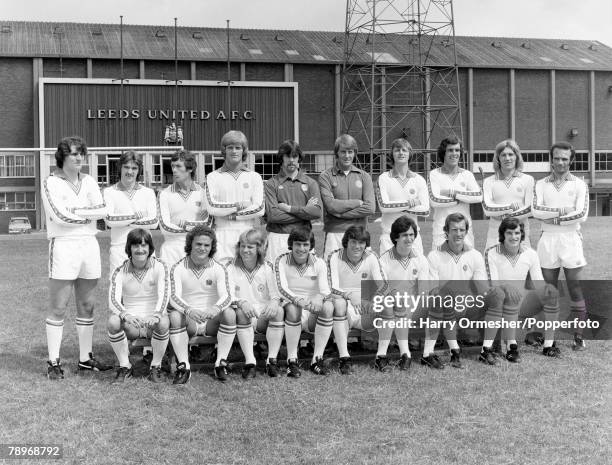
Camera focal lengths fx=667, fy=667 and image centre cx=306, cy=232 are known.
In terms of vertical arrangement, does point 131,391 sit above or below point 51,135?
below

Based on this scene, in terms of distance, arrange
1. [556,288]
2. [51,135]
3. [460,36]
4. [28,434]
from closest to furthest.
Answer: [28,434], [556,288], [51,135], [460,36]

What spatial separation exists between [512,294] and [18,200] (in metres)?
35.9

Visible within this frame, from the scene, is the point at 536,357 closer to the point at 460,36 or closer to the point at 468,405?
the point at 468,405

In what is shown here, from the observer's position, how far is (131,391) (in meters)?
5.49

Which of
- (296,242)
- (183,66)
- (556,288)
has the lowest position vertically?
(556,288)

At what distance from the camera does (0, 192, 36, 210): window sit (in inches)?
1464

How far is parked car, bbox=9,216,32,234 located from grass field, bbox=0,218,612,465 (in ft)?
101

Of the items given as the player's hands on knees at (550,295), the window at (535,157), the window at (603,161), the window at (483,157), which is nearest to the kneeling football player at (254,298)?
the player's hands on knees at (550,295)

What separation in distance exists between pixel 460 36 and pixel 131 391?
46633mm

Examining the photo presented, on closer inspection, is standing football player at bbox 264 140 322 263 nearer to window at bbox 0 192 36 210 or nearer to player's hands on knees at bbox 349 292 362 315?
player's hands on knees at bbox 349 292 362 315

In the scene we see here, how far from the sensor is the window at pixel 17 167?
3722cm

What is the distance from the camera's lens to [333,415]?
4801 millimetres

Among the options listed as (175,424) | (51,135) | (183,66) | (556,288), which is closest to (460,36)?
(183,66)

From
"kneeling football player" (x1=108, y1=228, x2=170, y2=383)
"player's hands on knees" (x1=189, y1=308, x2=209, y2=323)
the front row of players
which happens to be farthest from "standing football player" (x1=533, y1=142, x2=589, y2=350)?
"kneeling football player" (x1=108, y1=228, x2=170, y2=383)
